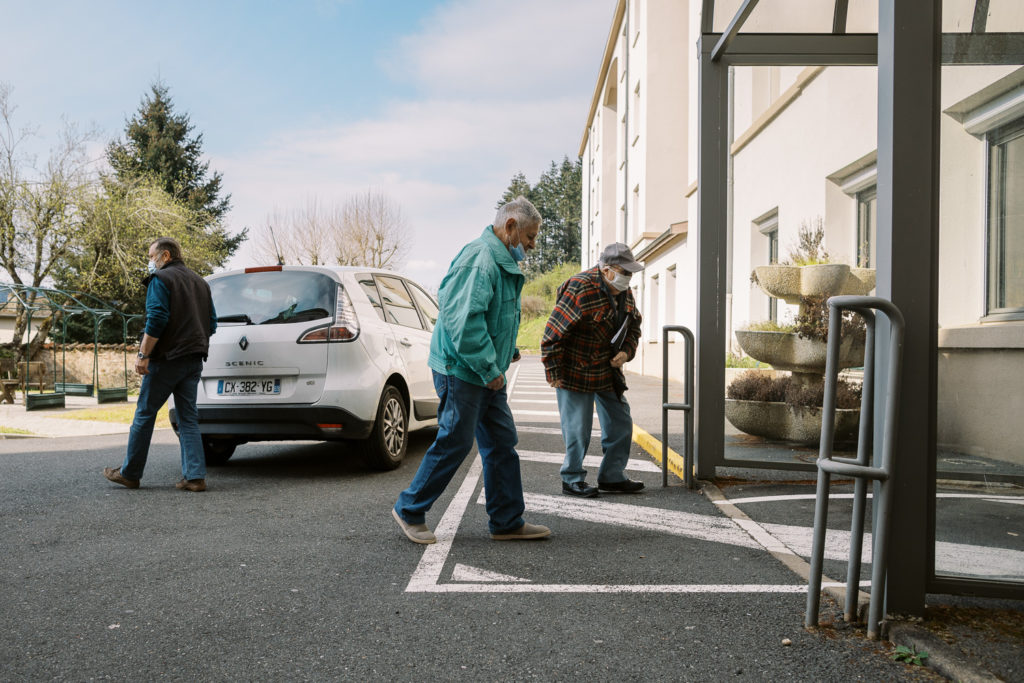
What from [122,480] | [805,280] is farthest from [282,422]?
[805,280]

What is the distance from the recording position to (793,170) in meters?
6.98

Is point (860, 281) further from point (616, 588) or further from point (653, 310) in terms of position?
point (653, 310)

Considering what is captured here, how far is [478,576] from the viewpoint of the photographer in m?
3.79

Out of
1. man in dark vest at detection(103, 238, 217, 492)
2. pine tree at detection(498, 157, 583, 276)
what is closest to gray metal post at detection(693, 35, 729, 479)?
man in dark vest at detection(103, 238, 217, 492)

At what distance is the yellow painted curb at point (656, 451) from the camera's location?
6.63 metres

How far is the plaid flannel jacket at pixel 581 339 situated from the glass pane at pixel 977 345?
2519 mm

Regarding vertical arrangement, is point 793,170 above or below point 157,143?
below

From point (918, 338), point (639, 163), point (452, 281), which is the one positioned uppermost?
point (639, 163)

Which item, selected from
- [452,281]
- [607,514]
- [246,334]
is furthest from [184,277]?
[607,514]

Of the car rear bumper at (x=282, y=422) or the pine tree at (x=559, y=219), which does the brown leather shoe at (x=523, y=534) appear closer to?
the car rear bumper at (x=282, y=422)

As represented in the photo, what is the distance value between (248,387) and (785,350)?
14.4 ft

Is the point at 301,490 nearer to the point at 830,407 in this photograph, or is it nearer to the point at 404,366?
the point at 404,366

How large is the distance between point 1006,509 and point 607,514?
246 centimetres

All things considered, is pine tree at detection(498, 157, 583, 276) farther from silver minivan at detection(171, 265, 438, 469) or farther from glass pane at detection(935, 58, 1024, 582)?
glass pane at detection(935, 58, 1024, 582)
